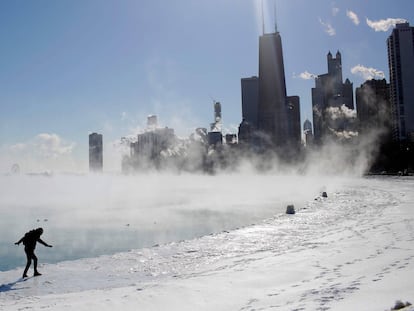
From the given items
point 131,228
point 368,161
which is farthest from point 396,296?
point 368,161

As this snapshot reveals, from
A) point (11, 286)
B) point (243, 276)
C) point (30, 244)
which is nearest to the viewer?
point (243, 276)

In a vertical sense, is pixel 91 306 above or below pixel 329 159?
below

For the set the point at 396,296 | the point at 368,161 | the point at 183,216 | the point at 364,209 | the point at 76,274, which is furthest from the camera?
the point at 368,161

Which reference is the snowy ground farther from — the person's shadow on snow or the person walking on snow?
the person walking on snow

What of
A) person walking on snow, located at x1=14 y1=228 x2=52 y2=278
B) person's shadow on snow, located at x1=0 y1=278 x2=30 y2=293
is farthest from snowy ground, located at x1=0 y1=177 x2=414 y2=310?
person walking on snow, located at x1=14 y1=228 x2=52 y2=278

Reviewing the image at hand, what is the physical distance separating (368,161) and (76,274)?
177337mm

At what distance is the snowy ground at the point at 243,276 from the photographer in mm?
11220

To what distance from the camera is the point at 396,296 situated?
9.84m

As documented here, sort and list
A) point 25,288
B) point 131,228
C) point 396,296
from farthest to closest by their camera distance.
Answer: point 131,228 → point 25,288 → point 396,296

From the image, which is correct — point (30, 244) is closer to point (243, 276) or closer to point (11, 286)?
point (11, 286)

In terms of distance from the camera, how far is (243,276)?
14297 millimetres

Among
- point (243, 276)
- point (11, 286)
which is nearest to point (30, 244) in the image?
point (11, 286)

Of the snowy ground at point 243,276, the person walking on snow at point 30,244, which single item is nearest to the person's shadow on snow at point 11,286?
the snowy ground at point 243,276

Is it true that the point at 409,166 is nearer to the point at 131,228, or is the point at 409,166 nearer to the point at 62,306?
the point at 131,228
